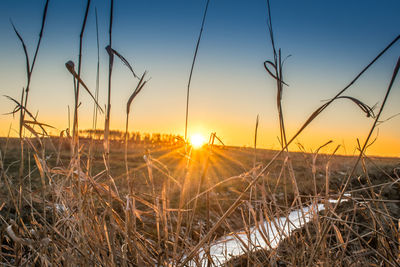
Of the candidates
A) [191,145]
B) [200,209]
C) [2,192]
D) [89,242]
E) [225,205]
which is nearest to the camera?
[89,242]

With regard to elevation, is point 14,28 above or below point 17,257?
above

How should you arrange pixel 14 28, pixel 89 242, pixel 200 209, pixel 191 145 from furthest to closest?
pixel 200 209 → pixel 191 145 → pixel 89 242 → pixel 14 28

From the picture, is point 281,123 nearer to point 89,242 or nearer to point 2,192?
point 89,242

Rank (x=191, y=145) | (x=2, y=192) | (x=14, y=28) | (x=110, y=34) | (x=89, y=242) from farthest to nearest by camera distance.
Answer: (x=2, y=192) < (x=191, y=145) < (x=89, y=242) < (x=14, y=28) < (x=110, y=34)

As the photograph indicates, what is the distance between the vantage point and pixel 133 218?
2.67ft

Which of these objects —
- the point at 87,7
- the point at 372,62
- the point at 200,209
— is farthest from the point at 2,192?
the point at 372,62

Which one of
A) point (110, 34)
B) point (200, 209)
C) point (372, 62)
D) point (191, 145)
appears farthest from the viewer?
point (200, 209)

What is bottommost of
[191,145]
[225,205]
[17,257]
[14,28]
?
[225,205]

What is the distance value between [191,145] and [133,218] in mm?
306

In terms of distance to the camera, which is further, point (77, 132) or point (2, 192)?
point (2, 192)

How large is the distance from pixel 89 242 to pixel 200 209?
392cm

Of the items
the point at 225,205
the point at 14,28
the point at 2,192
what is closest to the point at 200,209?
the point at 225,205

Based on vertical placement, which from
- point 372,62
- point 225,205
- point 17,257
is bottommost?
point 225,205

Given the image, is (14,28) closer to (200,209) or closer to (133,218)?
(133,218)
